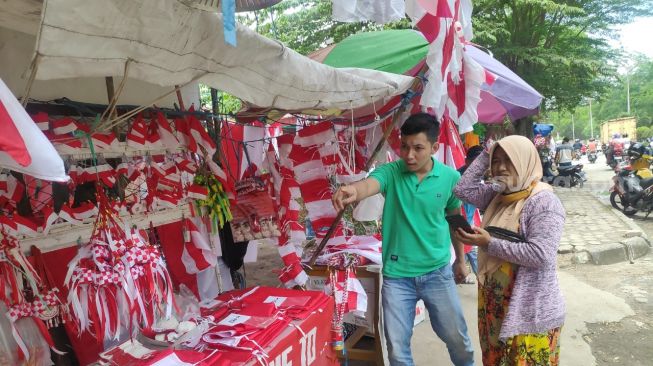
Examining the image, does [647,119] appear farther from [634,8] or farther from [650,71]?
[634,8]

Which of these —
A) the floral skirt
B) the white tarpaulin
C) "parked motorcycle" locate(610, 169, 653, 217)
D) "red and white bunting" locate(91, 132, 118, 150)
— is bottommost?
"parked motorcycle" locate(610, 169, 653, 217)

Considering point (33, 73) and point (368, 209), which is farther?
point (368, 209)

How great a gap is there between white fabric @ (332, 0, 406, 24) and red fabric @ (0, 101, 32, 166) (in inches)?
72.3

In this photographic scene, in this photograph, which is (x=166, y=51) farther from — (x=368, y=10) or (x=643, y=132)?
(x=643, y=132)

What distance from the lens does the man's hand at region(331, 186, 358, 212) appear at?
2.04 m

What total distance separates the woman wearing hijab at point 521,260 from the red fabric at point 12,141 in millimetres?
1736

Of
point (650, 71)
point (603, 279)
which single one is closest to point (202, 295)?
point (603, 279)

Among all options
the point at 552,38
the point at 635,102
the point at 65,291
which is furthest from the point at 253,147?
the point at 635,102

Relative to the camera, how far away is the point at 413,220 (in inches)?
94.7

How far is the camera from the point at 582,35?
38.4 ft

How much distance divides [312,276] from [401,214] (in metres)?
1.13

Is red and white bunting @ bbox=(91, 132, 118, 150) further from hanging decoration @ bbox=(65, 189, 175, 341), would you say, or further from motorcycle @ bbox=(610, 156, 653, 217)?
motorcycle @ bbox=(610, 156, 653, 217)

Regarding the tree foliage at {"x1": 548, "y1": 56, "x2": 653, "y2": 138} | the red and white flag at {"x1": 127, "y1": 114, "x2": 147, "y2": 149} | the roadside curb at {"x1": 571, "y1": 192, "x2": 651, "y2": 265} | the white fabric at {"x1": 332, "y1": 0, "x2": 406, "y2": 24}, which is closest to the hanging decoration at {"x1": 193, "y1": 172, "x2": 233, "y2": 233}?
the red and white flag at {"x1": 127, "y1": 114, "x2": 147, "y2": 149}

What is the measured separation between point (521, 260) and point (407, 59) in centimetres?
167
